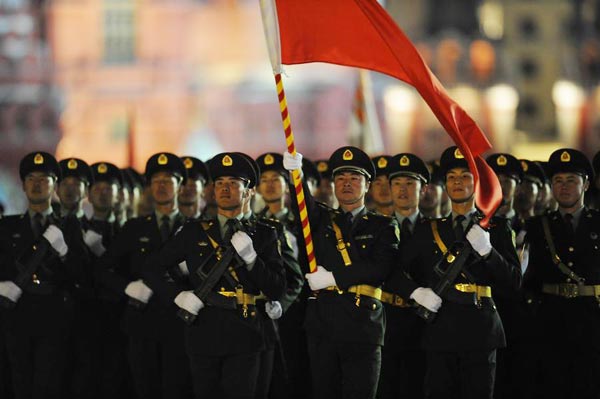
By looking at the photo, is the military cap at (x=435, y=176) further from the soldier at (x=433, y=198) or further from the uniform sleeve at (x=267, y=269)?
the uniform sleeve at (x=267, y=269)

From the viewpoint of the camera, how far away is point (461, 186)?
29.2 feet

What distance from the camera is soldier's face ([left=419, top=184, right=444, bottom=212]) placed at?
11164 millimetres

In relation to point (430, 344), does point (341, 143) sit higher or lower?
higher

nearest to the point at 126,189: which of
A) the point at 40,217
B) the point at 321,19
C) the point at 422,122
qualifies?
the point at 40,217

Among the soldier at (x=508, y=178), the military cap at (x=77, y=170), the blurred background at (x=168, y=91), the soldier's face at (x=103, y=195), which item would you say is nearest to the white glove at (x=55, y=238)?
the military cap at (x=77, y=170)

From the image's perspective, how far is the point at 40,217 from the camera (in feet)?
32.6

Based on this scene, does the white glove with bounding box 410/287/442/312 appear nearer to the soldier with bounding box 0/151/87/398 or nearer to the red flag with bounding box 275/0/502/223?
the red flag with bounding box 275/0/502/223

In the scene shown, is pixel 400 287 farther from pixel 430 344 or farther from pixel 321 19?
pixel 321 19

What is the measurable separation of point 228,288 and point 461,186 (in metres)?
1.82

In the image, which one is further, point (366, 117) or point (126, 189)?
point (366, 117)

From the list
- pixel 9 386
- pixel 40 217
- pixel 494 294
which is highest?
pixel 40 217

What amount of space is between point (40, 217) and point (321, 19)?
282 centimetres

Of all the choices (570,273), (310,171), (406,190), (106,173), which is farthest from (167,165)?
(570,273)

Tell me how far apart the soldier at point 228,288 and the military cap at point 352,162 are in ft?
2.26
